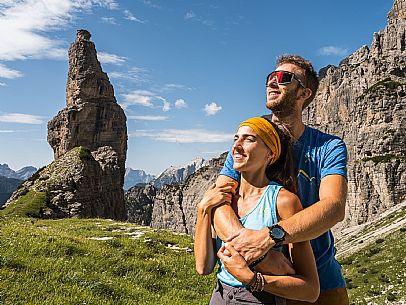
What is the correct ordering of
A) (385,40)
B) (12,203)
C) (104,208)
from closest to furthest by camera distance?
(12,203) → (104,208) → (385,40)

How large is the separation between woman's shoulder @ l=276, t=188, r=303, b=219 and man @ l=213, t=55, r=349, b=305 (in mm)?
143

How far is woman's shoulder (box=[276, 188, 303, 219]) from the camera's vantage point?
449cm

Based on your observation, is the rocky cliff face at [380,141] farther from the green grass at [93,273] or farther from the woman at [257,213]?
the woman at [257,213]

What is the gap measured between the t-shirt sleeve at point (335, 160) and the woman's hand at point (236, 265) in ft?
4.75

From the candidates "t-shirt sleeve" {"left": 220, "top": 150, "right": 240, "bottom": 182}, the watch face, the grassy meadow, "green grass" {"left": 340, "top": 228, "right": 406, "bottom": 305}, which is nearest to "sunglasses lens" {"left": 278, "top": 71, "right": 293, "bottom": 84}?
"t-shirt sleeve" {"left": 220, "top": 150, "right": 240, "bottom": 182}

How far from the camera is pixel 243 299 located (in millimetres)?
4398

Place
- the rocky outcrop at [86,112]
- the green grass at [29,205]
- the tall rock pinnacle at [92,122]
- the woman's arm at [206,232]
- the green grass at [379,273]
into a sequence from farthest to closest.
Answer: the rocky outcrop at [86,112], the tall rock pinnacle at [92,122], the green grass at [29,205], the green grass at [379,273], the woman's arm at [206,232]

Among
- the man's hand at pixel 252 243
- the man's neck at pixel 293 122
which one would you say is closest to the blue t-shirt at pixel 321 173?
the man's neck at pixel 293 122

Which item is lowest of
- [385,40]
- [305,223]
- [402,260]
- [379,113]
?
[402,260]

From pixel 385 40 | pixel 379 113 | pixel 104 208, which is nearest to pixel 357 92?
pixel 385 40

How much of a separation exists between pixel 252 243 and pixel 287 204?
613 mm

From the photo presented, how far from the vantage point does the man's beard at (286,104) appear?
5.38m

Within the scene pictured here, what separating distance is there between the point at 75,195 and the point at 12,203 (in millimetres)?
11330

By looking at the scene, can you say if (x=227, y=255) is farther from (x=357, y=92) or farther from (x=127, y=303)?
(x=357, y=92)
